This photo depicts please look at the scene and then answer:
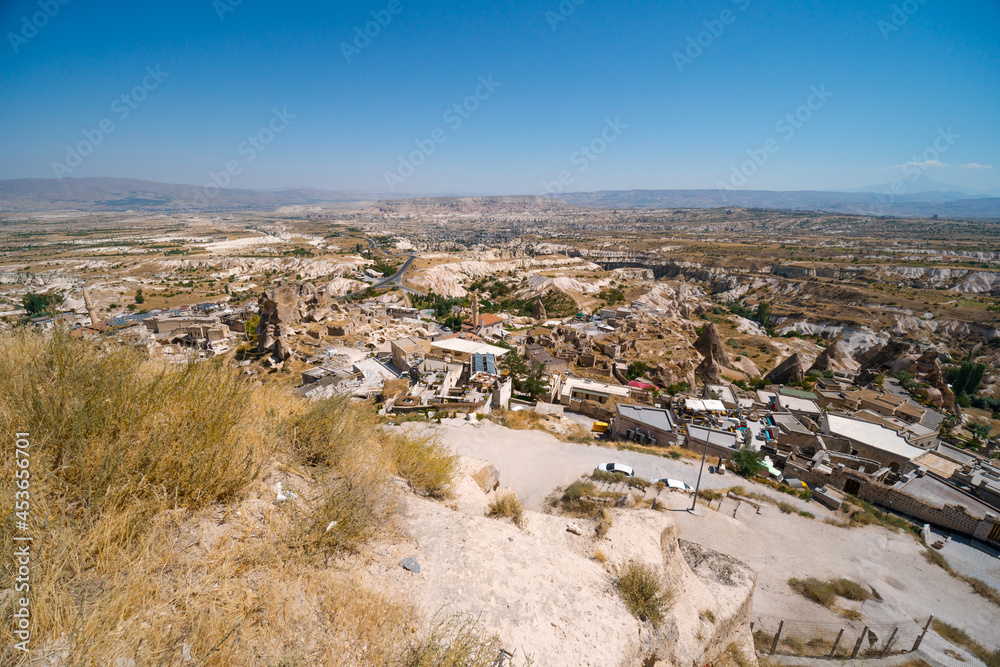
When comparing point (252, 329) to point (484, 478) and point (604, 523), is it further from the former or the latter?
point (604, 523)

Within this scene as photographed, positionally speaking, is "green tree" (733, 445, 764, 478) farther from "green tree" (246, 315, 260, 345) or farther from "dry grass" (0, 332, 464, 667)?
"green tree" (246, 315, 260, 345)

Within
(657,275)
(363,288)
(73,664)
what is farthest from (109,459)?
(657,275)

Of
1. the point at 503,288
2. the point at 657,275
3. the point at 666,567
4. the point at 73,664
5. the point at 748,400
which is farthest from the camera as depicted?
the point at 657,275

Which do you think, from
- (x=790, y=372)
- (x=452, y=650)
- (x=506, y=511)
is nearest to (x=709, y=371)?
(x=790, y=372)

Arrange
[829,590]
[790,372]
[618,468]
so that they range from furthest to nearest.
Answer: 1. [790,372]
2. [618,468]
3. [829,590]

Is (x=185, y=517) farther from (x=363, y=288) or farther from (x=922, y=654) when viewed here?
(x=363, y=288)

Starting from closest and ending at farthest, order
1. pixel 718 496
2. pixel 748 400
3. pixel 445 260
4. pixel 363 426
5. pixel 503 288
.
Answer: pixel 363 426 < pixel 718 496 < pixel 748 400 < pixel 503 288 < pixel 445 260
